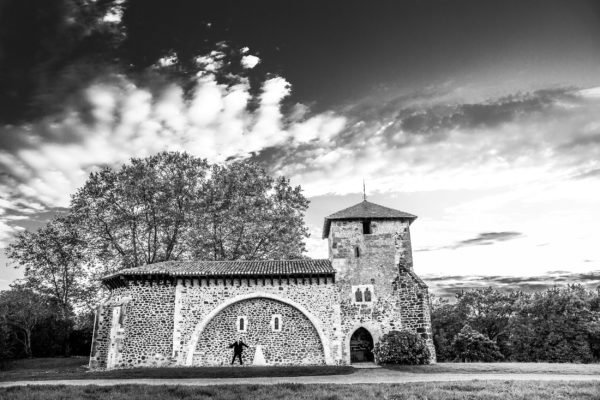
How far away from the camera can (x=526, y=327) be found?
3284 cm

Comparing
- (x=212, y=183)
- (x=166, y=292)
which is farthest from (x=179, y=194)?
(x=166, y=292)

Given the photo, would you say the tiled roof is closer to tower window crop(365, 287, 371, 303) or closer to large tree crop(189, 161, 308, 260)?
tower window crop(365, 287, 371, 303)

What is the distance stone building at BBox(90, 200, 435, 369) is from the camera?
65.9 feet

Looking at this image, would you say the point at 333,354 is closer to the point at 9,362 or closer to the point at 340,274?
the point at 340,274

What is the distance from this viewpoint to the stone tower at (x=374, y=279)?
2095 centimetres

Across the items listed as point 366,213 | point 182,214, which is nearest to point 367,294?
point 366,213

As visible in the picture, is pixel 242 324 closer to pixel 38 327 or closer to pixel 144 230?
pixel 144 230

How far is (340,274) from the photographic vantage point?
21.8 metres

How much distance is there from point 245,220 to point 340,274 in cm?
1030

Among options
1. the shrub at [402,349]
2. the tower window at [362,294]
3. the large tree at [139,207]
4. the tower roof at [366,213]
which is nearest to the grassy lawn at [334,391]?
the shrub at [402,349]

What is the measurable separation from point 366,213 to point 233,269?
26.6 ft

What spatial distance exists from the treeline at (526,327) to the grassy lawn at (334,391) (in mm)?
19838

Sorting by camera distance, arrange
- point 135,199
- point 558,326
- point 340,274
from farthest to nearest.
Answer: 1. point 558,326
2. point 135,199
3. point 340,274

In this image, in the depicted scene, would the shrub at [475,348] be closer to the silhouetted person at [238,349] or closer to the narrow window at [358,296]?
the narrow window at [358,296]
